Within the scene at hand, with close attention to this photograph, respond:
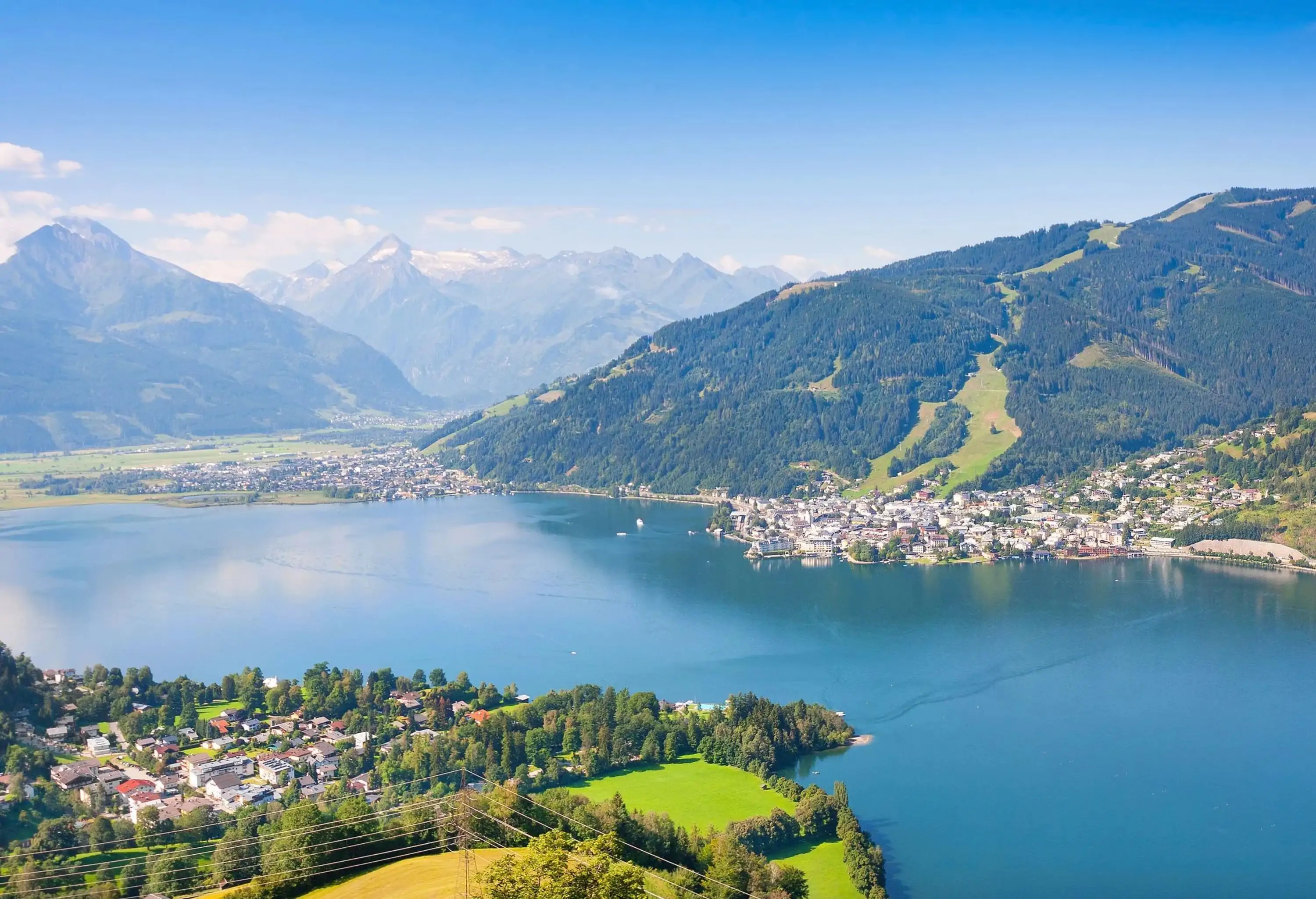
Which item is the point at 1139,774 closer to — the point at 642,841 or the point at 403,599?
the point at 642,841

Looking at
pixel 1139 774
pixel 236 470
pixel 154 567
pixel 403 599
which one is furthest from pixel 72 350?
pixel 1139 774

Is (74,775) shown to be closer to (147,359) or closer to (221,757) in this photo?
(221,757)

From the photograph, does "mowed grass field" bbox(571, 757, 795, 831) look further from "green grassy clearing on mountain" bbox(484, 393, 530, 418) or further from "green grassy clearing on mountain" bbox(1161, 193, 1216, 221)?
"green grassy clearing on mountain" bbox(1161, 193, 1216, 221)

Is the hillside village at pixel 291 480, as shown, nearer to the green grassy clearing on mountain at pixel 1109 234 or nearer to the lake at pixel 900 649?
the lake at pixel 900 649

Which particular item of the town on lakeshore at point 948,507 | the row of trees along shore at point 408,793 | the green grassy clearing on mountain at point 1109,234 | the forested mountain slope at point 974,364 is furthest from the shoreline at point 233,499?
the green grassy clearing on mountain at point 1109,234

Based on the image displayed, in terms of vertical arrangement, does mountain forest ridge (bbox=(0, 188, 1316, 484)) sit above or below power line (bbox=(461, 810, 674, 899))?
above

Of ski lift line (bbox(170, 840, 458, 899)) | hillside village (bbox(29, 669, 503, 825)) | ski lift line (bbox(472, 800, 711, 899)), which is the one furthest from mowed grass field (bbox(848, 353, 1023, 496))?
ski lift line (bbox(170, 840, 458, 899))
